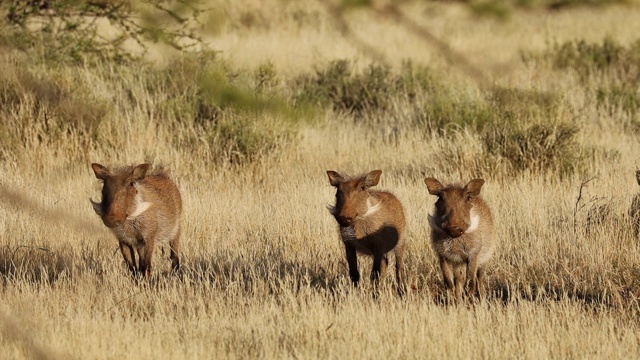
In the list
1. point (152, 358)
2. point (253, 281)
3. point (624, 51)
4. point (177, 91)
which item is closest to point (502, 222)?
point (253, 281)

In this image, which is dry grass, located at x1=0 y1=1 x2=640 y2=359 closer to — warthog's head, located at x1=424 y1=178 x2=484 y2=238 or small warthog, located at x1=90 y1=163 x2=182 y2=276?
small warthog, located at x1=90 y1=163 x2=182 y2=276

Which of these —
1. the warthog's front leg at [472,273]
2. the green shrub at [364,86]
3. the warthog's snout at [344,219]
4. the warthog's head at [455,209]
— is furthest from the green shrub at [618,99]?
the warthog's snout at [344,219]

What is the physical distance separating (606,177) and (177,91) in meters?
5.01

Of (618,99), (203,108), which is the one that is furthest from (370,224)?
(618,99)

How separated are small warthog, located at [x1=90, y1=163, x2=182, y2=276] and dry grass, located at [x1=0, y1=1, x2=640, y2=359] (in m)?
0.17

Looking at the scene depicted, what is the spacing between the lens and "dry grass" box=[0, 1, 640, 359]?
628 centimetres

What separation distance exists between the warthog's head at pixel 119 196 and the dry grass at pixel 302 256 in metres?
0.16

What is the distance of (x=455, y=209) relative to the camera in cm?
718

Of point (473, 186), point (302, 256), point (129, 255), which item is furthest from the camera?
point (302, 256)

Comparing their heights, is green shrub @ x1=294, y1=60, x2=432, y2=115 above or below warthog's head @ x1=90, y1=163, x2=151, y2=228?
above

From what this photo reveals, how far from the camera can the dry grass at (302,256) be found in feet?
20.6

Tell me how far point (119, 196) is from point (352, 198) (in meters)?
1.59

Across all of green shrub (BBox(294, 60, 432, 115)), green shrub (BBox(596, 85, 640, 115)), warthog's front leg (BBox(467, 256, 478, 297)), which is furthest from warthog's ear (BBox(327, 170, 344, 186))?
green shrub (BBox(596, 85, 640, 115))

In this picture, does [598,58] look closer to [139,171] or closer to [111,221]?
[139,171]
